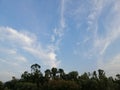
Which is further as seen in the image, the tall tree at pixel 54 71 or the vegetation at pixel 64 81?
the tall tree at pixel 54 71

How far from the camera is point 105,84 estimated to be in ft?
328

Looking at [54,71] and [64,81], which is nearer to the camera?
[64,81]

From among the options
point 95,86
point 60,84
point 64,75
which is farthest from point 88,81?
point 64,75

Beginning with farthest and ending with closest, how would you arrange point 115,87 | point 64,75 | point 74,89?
point 64,75
point 115,87
point 74,89

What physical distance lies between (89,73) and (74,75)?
24.9 ft

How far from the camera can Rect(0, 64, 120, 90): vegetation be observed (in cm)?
9688

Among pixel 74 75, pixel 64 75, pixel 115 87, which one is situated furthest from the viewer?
pixel 64 75

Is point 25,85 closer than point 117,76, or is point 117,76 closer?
point 25,85

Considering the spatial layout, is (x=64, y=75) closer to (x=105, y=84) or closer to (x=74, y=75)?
(x=74, y=75)

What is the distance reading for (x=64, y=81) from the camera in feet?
325

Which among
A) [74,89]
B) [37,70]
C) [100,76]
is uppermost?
[37,70]

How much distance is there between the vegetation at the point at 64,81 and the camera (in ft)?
318

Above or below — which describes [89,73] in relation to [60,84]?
above

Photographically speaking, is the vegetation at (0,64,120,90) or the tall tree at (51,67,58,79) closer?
the vegetation at (0,64,120,90)
